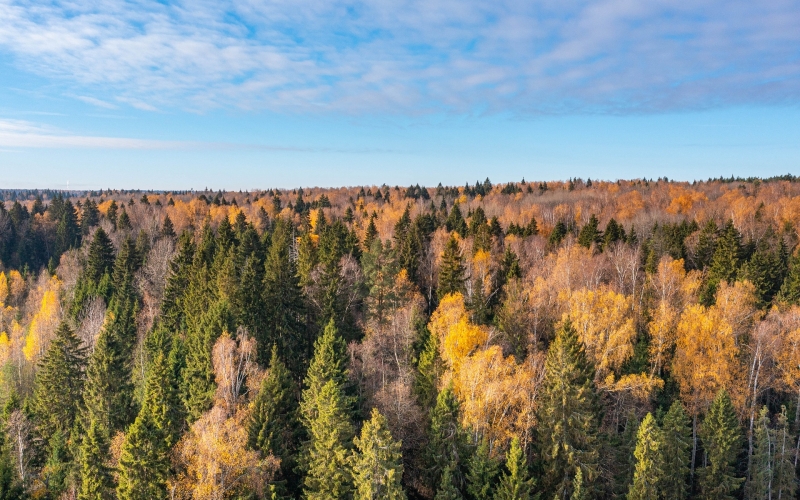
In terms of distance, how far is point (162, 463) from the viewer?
28969mm

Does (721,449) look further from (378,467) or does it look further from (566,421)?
(378,467)

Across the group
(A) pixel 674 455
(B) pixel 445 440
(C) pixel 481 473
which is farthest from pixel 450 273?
(A) pixel 674 455

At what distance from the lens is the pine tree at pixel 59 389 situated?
41.2 m

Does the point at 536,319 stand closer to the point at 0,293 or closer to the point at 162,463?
the point at 162,463

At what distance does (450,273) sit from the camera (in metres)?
52.5

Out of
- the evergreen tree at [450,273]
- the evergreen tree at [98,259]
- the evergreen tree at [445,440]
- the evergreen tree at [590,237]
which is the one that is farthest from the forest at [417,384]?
the evergreen tree at [98,259]

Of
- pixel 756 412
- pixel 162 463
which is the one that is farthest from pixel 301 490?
pixel 756 412

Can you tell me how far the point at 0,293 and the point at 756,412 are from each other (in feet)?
350

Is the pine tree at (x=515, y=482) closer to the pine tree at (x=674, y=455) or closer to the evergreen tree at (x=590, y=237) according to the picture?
the pine tree at (x=674, y=455)

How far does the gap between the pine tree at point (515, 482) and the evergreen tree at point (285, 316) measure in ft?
69.4

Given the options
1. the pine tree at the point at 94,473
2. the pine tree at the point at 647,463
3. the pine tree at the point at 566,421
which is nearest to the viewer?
the pine tree at the point at 647,463

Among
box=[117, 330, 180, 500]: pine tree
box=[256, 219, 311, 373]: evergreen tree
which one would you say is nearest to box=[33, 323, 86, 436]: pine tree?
box=[117, 330, 180, 500]: pine tree

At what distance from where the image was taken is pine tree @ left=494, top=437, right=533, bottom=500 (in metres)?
29.3

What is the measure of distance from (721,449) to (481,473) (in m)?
17.0
